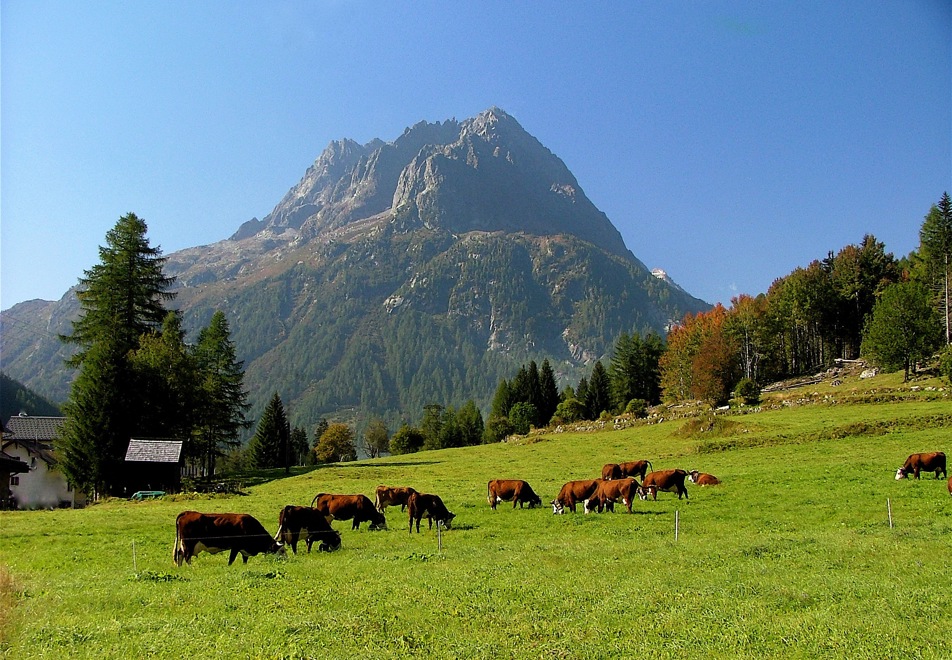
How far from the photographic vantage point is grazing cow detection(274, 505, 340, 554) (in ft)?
66.8

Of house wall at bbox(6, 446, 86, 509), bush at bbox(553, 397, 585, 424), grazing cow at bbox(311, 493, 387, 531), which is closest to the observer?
grazing cow at bbox(311, 493, 387, 531)

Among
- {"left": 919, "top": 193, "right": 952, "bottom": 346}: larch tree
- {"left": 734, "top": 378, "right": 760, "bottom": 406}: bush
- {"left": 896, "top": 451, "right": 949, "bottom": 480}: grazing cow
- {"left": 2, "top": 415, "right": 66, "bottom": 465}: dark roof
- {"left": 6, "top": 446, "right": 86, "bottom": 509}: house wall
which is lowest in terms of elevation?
{"left": 6, "top": 446, "right": 86, "bottom": 509}: house wall

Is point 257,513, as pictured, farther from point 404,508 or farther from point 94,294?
point 94,294

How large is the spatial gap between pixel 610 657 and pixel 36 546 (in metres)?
21.7

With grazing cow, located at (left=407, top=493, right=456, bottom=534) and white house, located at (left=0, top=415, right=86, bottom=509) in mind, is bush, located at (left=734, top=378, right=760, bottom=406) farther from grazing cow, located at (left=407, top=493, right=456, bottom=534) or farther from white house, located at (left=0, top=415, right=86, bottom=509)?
white house, located at (left=0, top=415, right=86, bottom=509)

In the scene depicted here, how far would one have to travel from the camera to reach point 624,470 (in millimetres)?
38812

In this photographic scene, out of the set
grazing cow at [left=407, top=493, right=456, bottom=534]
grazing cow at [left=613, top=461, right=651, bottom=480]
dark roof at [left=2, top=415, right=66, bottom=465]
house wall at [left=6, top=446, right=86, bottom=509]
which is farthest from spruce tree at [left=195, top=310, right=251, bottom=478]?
grazing cow at [left=407, top=493, right=456, bottom=534]

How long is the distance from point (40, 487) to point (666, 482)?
65.9 m

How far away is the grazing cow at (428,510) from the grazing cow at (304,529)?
13.4 ft

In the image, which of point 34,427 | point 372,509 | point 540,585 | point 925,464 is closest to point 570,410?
point 925,464

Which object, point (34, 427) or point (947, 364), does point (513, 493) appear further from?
point (34, 427)

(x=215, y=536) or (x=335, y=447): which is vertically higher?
(x=215, y=536)

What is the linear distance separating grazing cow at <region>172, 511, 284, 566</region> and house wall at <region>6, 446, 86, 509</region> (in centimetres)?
5435

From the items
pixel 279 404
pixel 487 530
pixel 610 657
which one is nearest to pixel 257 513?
pixel 487 530
